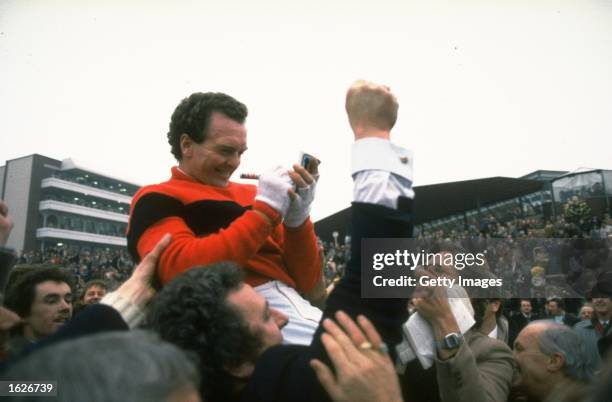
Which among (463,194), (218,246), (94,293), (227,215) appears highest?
(463,194)

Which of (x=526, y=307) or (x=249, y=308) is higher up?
(x=249, y=308)

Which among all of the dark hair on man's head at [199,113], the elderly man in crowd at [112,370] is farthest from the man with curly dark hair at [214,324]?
the dark hair on man's head at [199,113]

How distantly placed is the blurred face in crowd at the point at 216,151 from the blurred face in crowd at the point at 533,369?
7.04 ft

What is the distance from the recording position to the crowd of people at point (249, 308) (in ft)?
2.68

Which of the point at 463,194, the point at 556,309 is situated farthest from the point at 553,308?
the point at 463,194

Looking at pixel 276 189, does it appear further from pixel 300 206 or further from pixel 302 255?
pixel 302 255

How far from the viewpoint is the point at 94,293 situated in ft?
17.7

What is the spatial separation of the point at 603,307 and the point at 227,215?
556 centimetres

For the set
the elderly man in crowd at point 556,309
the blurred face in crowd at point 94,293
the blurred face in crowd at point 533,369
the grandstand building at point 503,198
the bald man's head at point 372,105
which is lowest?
the blurred face in crowd at point 533,369

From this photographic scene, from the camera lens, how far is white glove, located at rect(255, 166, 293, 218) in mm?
1468

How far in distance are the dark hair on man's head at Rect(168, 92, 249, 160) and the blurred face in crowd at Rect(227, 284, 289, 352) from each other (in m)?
0.74

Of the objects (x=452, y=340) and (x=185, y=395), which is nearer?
(x=185, y=395)

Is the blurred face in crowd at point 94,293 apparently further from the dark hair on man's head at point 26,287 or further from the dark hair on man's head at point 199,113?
→ the dark hair on man's head at point 199,113

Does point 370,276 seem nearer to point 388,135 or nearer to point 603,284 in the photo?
point 388,135
